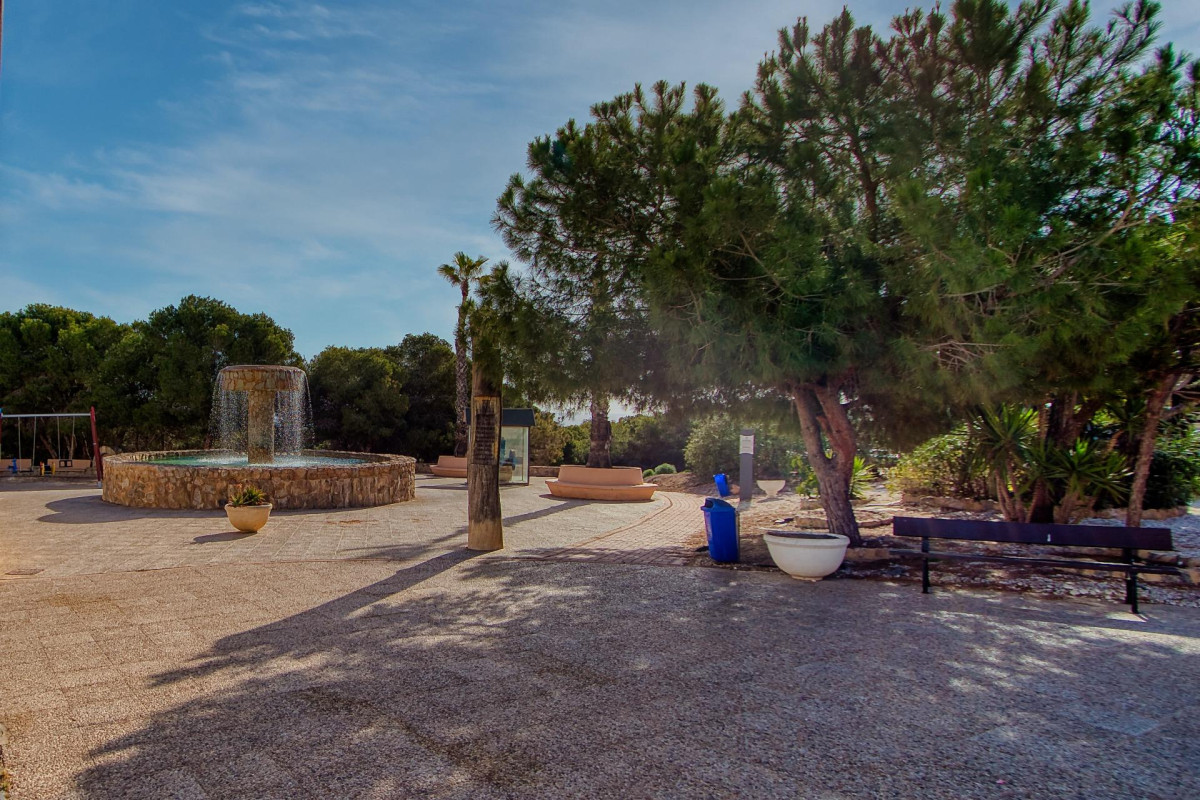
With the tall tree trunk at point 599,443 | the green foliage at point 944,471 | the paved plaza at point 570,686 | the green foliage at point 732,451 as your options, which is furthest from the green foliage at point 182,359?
the green foliage at point 944,471

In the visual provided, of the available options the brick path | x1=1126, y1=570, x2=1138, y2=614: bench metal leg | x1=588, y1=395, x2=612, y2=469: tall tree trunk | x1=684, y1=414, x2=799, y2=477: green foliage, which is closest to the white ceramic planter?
the brick path

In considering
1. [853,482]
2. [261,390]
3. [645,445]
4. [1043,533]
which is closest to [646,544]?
[1043,533]

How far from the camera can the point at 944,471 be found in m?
14.8

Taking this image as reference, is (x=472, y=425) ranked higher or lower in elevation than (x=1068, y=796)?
higher

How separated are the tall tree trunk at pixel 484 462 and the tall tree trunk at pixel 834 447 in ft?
13.1

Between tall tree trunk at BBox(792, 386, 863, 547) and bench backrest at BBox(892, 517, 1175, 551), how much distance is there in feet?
4.56

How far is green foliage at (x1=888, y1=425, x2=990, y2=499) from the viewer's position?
47.0 feet

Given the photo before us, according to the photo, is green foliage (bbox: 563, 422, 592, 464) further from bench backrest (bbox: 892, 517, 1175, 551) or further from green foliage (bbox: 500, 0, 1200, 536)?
bench backrest (bbox: 892, 517, 1175, 551)

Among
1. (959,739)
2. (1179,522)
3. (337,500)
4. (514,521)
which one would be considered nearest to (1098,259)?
(959,739)

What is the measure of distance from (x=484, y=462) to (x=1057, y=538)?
259 inches

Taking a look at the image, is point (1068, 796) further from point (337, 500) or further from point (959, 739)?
point (337, 500)

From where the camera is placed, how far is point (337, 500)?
47.5 ft

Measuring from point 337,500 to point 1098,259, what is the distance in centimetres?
1285

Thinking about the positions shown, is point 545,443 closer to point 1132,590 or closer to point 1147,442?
point 1147,442
